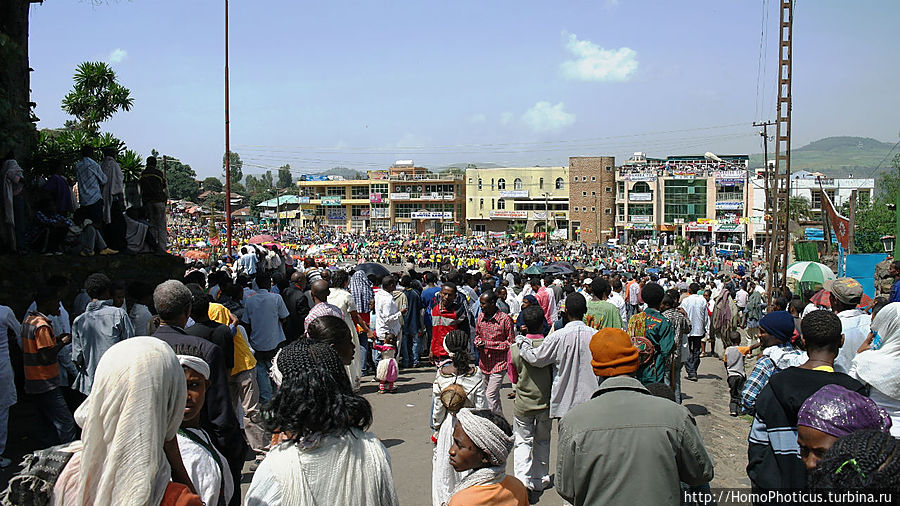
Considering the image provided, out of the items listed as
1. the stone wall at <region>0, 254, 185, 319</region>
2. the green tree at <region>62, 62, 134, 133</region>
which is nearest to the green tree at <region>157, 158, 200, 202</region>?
the green tree at <region>62, 62, 134, 133</region>

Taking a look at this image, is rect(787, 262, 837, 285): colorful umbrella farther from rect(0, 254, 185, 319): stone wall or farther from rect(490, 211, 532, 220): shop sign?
rect(490, 211, 532, 220): shop sign

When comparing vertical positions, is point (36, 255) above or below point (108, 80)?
below

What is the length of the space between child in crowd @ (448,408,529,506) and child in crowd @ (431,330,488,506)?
2.89ft

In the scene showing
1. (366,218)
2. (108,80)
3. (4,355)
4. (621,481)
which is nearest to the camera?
(621,481)

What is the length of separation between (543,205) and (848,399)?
7797 cm

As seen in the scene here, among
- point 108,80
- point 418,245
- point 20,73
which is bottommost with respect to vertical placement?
point 418,245

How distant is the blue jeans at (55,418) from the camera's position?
18.8 ft

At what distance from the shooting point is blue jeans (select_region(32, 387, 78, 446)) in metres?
5.72

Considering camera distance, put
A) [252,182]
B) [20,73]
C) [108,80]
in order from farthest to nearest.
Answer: [252,182], [108,80], [20,73]

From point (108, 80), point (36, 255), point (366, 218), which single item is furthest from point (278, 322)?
point (366, 218)

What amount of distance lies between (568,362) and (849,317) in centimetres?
215

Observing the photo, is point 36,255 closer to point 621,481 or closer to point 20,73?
point 20,73

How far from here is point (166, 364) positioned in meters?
2.13

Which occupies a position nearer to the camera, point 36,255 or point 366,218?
point 36,255
